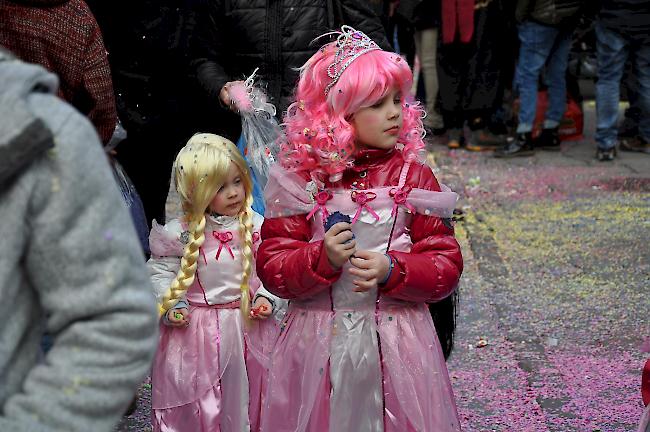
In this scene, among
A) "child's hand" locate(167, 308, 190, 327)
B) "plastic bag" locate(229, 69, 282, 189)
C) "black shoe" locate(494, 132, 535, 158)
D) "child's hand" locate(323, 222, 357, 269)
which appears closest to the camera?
"child's hand" locate(323, 222, 357, 269)

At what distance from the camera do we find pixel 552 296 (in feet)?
20.1

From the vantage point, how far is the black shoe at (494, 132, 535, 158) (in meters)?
10.2

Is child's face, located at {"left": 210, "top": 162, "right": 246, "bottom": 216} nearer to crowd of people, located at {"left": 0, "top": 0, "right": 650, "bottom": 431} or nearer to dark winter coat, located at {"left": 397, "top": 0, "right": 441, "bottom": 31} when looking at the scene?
crowd of people, located at {"left": 0, "top": 0, "right": 650, "bottom": 431}

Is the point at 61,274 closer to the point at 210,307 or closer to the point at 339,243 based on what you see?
the point at 339,243

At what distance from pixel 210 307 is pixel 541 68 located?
6944mm

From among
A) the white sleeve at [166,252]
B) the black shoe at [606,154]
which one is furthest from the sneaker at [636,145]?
the white sleeve at [166,252]

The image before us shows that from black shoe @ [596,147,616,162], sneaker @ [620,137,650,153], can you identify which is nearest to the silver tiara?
black shoe @ [596,147,616,162]

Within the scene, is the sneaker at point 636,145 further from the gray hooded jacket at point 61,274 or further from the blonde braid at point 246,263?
the gray hooded jacket at point 61,274

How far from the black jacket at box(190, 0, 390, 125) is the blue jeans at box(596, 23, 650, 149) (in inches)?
210

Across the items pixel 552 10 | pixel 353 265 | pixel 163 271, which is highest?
pixel 353 265

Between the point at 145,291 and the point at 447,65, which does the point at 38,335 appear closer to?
the point at 145,291

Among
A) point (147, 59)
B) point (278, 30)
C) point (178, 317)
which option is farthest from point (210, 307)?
point (147, 59)

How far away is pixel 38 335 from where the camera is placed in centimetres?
162

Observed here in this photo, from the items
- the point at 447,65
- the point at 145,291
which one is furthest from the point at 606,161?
the point at 145,291
